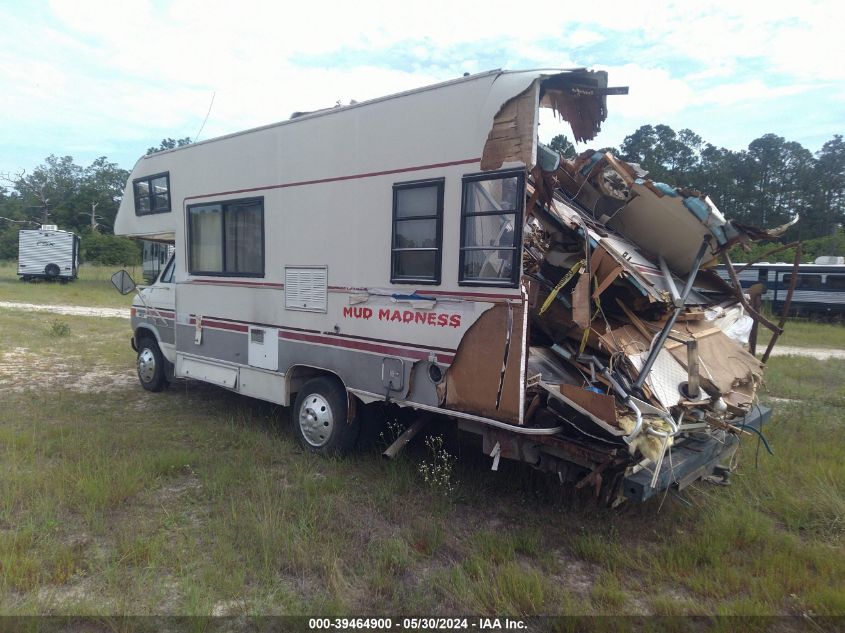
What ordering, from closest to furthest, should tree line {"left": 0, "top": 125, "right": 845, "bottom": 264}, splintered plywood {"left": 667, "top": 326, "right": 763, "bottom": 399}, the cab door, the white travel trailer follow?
splintered plywood {"left": 667, "top": 326, "right": 763, "bottom": 399}
the cab door
the white travel trailer
tree line {"left": 0, "top": 125, "right": 845, "bottom": 264}

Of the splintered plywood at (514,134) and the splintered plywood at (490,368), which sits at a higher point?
the splintered plywood at (514,134)

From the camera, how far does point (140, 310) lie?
7969mm

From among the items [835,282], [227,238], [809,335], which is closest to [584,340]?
[227,238]

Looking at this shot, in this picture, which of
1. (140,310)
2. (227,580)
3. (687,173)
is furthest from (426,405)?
(687,173)

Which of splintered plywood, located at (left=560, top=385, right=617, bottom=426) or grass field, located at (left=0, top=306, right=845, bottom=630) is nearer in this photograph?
grass field, located at (left=0, top=306, right=845, bottom=630)

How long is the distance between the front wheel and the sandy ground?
35.1ft

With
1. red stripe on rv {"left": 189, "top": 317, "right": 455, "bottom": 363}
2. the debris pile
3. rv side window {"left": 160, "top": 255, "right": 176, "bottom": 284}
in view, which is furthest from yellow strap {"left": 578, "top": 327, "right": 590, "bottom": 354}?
rv side window {"left": 160, "top": 255, "right": 176, "bottom": 284}

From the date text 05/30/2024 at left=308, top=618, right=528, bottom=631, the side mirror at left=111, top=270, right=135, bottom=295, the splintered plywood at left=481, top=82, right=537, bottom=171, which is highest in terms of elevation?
the splintered plywood at left=481, top=82, right=537, bottom=171

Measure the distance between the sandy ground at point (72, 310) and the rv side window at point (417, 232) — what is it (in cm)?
1560

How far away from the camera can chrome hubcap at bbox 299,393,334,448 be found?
5.29 m

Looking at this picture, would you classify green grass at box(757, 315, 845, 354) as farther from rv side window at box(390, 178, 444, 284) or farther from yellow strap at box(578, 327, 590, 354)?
rv side window at box(390, 178, 444, 284)

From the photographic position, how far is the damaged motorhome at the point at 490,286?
3877 millimetres

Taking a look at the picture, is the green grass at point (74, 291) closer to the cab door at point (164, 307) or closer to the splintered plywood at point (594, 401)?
the cab door at point (164, 307)

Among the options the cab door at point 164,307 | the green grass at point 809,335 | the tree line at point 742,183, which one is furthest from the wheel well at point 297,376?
the tree line at point 742,183
